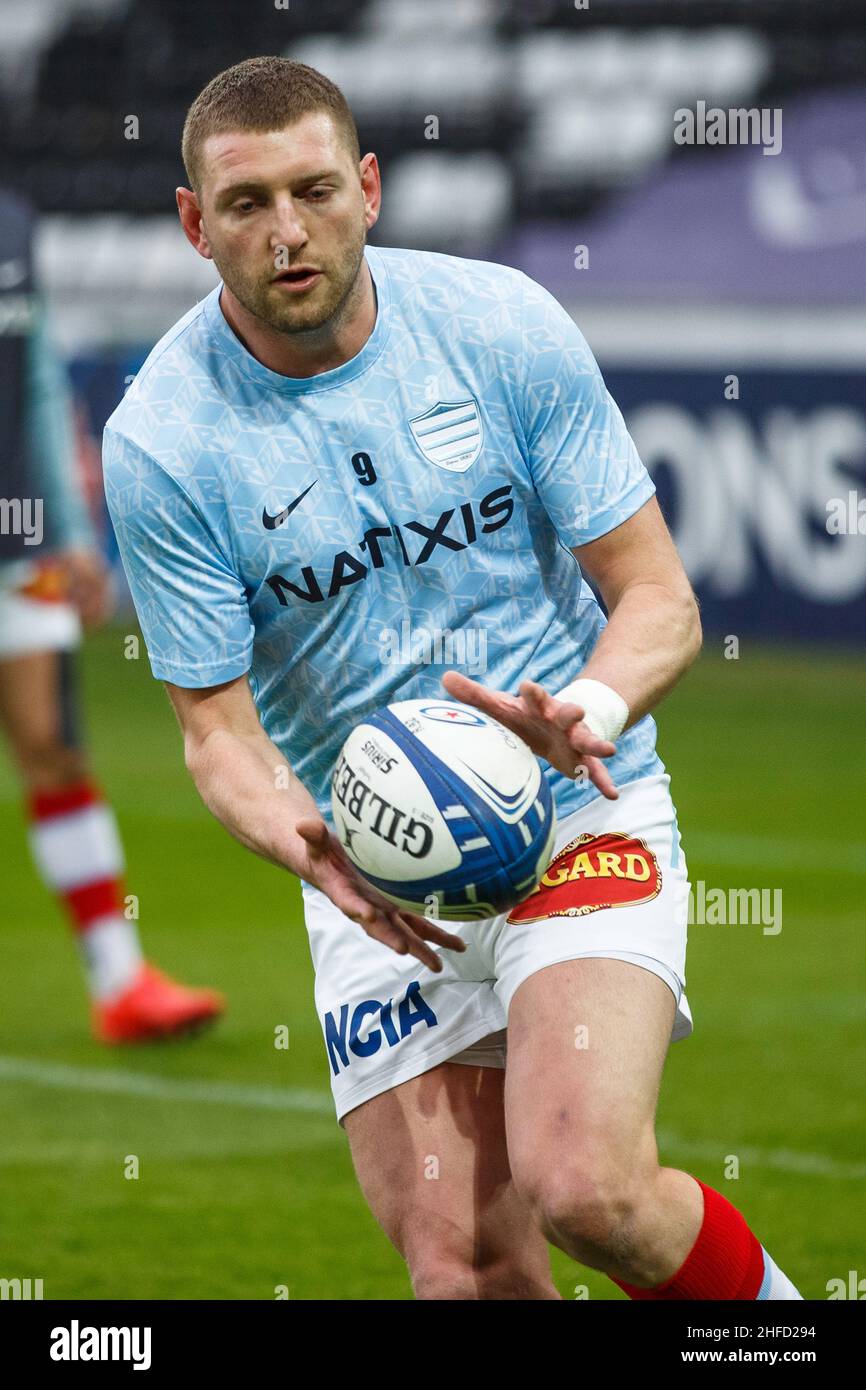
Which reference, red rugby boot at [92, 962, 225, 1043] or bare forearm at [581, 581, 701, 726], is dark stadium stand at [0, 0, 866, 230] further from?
bare forearm at [581, 581, 701, 726]

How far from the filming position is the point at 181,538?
12.1 ft

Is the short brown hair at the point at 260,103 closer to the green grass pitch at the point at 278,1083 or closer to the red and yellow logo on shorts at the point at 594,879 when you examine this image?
the red and yellow logo on shorts at the point at 594,879

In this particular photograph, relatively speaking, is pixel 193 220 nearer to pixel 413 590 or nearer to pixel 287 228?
pixel 287 228

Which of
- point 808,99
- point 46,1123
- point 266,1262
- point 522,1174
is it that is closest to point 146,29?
point 808,99

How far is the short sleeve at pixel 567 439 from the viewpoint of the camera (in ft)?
12.0

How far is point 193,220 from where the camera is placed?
3723mm

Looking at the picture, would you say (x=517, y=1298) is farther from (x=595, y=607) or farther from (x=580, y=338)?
(x=580, y=338)

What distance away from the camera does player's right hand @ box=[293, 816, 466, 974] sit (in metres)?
3.35

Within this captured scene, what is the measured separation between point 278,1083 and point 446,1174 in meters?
2.82

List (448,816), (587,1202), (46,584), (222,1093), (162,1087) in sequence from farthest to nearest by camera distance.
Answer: (46,584)
(162,1087)
(222,1093)
(448,816)
(587,1202)

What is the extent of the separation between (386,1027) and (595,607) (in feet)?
2.91

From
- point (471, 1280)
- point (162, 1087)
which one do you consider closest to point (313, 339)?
point (471, 1280)

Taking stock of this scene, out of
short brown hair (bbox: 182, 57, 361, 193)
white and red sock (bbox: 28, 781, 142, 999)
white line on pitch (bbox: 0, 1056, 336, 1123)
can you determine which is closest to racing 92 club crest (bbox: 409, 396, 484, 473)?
short brown hair (bbox: 182, 57, 361, 193)

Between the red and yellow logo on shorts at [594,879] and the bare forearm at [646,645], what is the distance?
29cm
